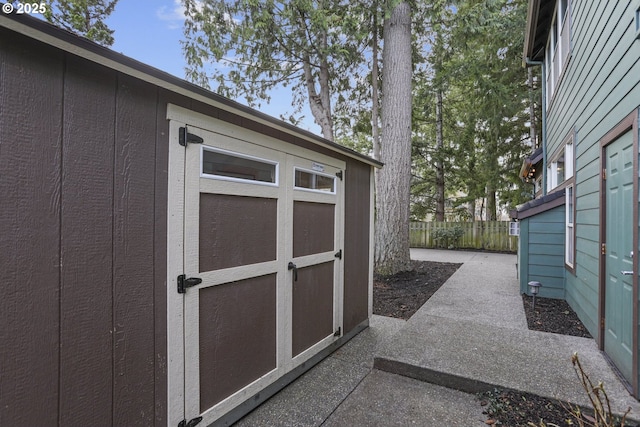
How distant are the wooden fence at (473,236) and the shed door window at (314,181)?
9.72 meters

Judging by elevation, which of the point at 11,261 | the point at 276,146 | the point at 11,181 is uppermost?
the point at 276,146

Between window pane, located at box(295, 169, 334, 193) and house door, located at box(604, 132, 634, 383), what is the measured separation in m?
2.42

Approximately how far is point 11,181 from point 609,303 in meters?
4.28

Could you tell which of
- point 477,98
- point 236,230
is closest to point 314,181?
point 236,230

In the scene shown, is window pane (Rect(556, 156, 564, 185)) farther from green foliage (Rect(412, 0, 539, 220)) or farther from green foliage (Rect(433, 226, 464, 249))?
green foliage (Rect(433, 226, 464, 249))

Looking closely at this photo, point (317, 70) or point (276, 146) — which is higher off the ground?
point (317, 70)

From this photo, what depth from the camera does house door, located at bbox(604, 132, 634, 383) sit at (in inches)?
95.3

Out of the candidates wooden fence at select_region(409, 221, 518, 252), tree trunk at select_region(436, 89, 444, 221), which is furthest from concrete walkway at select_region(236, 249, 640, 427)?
tree trunk at select_region(436, 89, 444, 221)

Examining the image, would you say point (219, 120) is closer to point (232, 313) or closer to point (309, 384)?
point (232, 313)

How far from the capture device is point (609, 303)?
288 centimetres

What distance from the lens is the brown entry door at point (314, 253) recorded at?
2.80m

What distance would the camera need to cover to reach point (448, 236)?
38.5 feet

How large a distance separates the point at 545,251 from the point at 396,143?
3216mm

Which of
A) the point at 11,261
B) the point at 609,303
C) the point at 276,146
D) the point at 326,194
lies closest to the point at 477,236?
the point at 609,303
